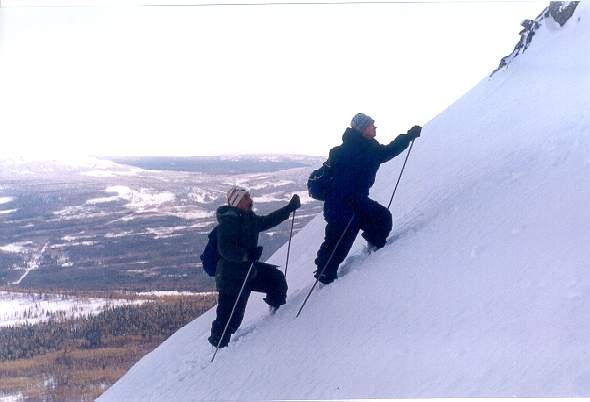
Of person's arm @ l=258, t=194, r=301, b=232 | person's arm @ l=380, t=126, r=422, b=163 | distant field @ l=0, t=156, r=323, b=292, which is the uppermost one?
person's arm @ l=380, t=126, r=422, b=163

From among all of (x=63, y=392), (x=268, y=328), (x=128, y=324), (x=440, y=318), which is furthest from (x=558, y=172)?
(x=128, y=324)

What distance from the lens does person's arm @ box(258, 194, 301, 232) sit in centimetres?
471

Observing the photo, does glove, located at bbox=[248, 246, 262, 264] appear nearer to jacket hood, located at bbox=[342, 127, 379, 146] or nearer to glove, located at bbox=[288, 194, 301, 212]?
glove, located at bbox=[288, 194, 301, 212]

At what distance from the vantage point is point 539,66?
8.73 metres

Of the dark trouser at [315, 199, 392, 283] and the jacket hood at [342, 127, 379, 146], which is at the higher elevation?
the jacket hood at [342, 127, 379, 146]

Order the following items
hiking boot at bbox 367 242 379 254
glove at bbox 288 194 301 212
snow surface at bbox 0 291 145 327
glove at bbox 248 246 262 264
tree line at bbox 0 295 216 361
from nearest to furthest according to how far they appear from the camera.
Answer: glove at bbox 288 194 301 212 → glove at bbox 248 246 262 264 → hiking boot at bbox 367 242 379 254 → snow surface at bbox 0 291 145 327 → tree line at bbox 0 295 216 361

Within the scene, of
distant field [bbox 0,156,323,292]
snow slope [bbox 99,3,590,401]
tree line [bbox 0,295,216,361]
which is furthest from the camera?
tree line [bbox 0,295,216,361]

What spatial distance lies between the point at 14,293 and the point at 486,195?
22817 mm

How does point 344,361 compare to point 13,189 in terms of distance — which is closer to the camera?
point 344,361

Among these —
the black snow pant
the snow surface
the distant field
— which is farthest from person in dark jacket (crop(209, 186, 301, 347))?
the snow surface

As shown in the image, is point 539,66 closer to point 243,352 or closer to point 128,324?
point 243,352

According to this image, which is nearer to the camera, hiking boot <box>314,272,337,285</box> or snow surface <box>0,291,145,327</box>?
hiking boot <box>314,272,337,285</box>

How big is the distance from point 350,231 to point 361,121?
37.5 inches

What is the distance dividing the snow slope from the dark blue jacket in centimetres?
60
